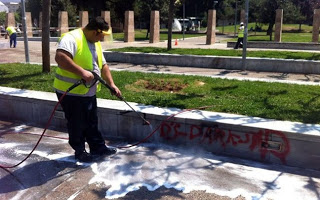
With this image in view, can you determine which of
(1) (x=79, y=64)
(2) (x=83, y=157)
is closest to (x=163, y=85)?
(2) (x=83, y=157)

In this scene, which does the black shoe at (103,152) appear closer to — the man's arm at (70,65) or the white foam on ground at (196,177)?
the white foam on ground at (196,177)

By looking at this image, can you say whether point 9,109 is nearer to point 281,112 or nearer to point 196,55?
point 281,112

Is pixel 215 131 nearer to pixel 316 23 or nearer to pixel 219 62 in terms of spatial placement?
pixel 219 62

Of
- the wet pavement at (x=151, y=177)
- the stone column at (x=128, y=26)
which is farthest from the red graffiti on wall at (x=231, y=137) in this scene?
the stone column at (x=128, y=26)

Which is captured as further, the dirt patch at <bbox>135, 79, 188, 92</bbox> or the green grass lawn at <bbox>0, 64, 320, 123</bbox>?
the dirt patch at <bbox>135, 79, 188, 92</bbox>

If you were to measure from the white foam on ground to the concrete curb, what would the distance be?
7194mm

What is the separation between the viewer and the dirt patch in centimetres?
769

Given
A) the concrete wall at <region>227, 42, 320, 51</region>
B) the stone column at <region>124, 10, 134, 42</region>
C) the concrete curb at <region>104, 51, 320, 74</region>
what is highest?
the stone column at <region>124, 10, 134, 42</region>

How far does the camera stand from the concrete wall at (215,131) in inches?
177

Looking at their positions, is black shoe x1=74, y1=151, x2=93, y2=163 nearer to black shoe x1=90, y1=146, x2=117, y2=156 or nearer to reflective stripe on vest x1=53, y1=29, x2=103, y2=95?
black shoe x1=90, y1=146, x2=117, y2=156

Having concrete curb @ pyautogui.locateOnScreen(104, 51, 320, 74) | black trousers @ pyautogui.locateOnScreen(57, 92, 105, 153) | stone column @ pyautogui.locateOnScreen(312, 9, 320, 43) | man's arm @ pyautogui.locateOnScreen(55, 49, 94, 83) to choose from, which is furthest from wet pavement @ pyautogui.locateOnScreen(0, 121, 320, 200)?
stone column @ pyautogui.locateOnScreen(312, 9, 320, 43)

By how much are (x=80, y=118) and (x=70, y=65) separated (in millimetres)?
783

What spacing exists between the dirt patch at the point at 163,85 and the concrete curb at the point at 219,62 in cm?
408

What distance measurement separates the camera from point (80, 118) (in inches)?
177
